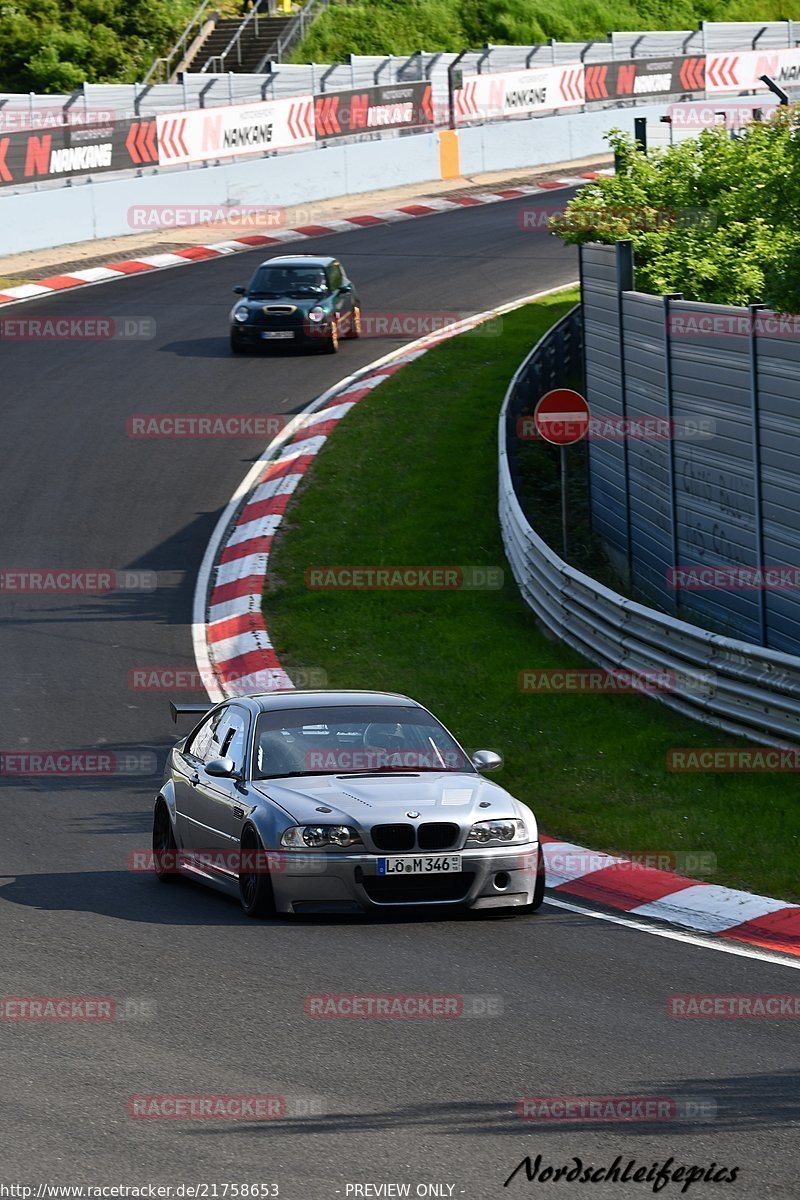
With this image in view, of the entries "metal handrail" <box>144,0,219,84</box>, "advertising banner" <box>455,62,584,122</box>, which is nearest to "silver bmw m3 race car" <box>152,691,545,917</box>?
"advertising banner" <box>455,62,584,122</box>

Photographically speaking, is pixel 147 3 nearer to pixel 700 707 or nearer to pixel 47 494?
pixel 47 494

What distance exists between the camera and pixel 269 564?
A: 69.3ft

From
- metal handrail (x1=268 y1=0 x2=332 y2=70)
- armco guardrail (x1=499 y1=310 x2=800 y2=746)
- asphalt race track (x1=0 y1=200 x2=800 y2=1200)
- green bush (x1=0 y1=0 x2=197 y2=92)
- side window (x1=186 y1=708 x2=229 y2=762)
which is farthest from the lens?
metal handrail (x1=268 y1=0 x2=332 y2=70)

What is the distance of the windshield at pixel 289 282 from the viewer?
30.3 m

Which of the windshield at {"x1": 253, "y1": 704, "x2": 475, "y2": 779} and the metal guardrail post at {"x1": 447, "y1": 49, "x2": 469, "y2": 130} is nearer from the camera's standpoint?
the windshield at {"x1": 253, "y1": 704, "x2": 475, "y2": 779}

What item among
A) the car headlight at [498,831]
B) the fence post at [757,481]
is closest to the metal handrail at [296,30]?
the fence post at [757,481]

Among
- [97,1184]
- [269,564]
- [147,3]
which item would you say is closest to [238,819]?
[97,1184]

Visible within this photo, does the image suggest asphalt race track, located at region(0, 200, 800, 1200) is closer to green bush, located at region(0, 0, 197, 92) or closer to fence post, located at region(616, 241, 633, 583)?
fence post, located at region(616, 241, 633, 583)

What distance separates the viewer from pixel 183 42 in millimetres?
54375

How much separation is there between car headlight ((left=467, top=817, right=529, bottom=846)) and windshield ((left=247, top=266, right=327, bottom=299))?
21.0m

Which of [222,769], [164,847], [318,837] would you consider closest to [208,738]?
[164,847]

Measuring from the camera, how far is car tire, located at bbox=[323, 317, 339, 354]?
30.5 meters

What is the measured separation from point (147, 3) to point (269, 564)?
39897mm

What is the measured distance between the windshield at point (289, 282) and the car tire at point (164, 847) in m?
19.4
